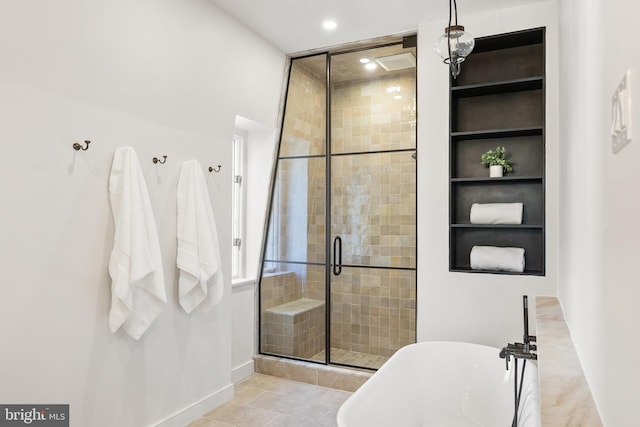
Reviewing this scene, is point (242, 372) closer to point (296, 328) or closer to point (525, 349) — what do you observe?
point (296, 328)

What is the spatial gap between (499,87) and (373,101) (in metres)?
0.98

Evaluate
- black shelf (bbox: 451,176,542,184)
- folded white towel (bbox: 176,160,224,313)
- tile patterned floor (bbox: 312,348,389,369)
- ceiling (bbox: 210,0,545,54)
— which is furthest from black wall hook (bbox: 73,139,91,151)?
tile patterned floor (bbox: 312,348,389,369)

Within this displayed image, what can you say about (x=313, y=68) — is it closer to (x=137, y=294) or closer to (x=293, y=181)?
(x=293, y=181)

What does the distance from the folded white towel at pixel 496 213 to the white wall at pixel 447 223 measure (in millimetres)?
191

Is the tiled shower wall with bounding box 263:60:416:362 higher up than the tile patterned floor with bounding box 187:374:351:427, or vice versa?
the tiled shower wall with bounding box 263:60:416:362

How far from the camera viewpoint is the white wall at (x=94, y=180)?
75.3 inches

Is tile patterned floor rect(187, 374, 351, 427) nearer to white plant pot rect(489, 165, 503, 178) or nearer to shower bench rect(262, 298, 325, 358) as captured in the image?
shower bench rect(262, 298, 325, 358)

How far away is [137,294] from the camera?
2367 millimetres

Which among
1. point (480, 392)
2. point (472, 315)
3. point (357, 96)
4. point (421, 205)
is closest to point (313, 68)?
point (357, 96)

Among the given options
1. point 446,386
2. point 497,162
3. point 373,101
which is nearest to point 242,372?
point 446,386

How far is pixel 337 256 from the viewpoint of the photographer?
12.2 ft

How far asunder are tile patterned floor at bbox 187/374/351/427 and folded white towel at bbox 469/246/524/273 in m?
1.47

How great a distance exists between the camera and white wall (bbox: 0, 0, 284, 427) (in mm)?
1912

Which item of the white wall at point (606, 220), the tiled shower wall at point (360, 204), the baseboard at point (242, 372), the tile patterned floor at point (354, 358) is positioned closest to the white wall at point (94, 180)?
the baseboard at point (242, 372)
